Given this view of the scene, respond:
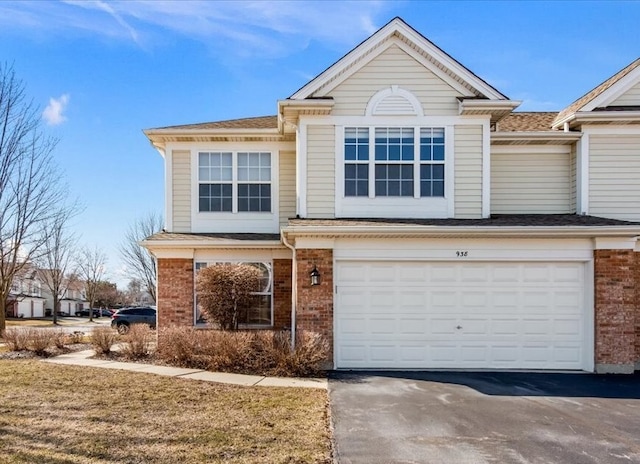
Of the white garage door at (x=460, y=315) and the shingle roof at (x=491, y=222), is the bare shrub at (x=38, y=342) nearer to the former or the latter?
the shingle roof at (x=491, y=222)

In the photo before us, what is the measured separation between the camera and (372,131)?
12047 millimetres

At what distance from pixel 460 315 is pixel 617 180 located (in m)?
5.61

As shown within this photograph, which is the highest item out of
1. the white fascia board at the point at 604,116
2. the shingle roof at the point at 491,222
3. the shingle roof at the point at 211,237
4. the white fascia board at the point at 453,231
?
the white fascia board at the point at 604,116

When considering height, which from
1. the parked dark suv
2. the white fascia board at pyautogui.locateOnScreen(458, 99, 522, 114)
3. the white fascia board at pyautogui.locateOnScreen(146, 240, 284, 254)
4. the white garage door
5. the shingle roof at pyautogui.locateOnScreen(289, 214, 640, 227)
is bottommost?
the parked dark suv

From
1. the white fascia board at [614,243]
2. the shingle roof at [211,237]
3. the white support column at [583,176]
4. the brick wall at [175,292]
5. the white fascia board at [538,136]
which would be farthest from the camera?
the brick wall at [175,292]

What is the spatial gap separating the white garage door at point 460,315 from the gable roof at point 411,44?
4.34m

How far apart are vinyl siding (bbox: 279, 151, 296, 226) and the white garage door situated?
10.1ft

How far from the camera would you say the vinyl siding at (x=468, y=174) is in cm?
1199

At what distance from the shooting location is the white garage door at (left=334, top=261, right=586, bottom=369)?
36.7ft

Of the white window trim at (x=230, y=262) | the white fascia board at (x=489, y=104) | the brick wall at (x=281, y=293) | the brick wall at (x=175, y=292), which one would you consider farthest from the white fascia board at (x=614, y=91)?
the brick wall at (x=175, y=292)

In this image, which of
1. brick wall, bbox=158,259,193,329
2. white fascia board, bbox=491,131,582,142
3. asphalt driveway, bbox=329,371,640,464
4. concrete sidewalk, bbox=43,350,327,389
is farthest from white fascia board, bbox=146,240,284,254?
white fascia board, bbox=491,131,582,142

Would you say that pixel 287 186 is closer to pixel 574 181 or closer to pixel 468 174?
pixel 468 174

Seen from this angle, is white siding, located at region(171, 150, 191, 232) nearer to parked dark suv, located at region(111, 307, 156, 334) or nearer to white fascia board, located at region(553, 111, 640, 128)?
white fascia board, located at region(553, 111, 640, 128)

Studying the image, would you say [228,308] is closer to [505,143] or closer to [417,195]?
[417,195]
